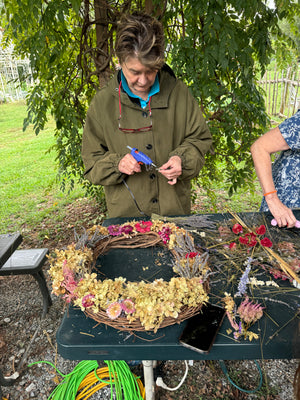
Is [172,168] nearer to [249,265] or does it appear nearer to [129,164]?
[129,164]

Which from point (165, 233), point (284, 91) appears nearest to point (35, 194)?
point (165, 233)

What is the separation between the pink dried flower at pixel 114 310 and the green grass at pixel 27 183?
111 inches

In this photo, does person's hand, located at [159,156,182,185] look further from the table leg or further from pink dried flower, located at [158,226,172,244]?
the table leg

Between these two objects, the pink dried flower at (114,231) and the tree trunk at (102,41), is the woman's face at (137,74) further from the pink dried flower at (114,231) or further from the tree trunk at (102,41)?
the tree trunk at (102,41)

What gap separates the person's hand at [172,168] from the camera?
176 centimetres

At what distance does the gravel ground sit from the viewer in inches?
78.0

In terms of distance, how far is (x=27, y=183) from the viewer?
19.9ft

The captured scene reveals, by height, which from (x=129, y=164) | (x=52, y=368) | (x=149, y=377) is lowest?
(x=52, y=368)

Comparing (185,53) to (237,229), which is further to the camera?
(185,53)

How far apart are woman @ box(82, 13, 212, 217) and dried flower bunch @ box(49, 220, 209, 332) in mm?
510

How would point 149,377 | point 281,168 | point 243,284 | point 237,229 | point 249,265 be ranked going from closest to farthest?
point 243,284, point 249,265, point 149,377, point 237,229, point 281,168

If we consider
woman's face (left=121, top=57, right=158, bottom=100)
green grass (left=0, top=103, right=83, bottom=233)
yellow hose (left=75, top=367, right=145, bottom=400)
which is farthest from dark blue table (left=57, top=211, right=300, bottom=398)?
green grass (left=0, top=103, right=83, bottom=233)

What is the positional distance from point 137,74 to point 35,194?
177 inches

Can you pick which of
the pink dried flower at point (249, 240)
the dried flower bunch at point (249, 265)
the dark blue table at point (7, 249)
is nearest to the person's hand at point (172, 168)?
the dried flower bunch at point (249, 265)
